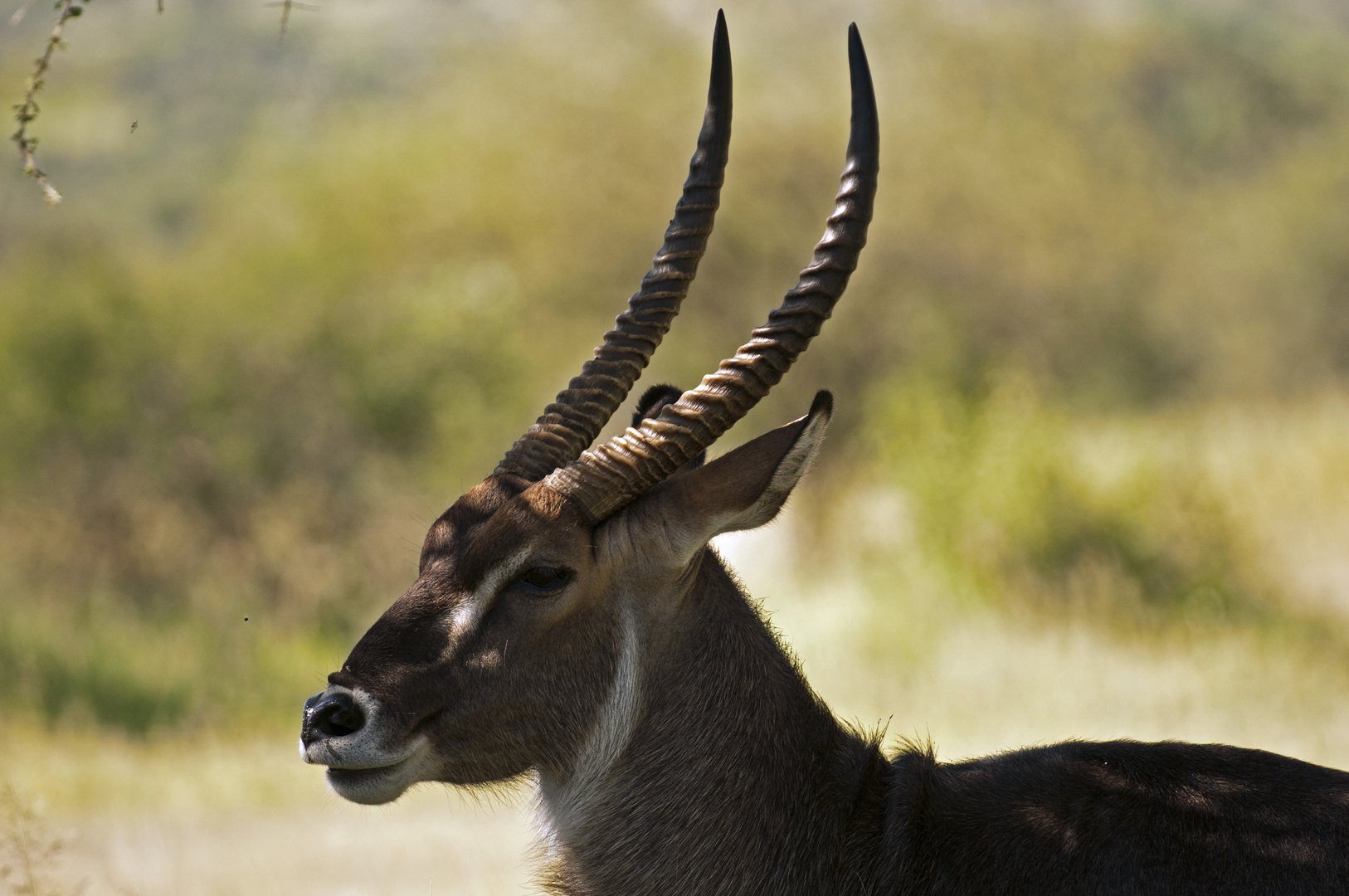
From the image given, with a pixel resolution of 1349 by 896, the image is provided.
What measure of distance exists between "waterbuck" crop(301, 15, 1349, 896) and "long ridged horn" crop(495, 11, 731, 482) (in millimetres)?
16

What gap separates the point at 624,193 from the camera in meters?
36.6

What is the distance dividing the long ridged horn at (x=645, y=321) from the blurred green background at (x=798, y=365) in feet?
6.32

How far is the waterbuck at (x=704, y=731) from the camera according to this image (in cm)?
376

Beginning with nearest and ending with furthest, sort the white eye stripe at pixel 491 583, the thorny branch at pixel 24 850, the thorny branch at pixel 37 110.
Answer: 1. the white eye stripe at pixel 491 583
2. the thorny branch at pixel 37 110
3. the thorny branch at pixel 24 850

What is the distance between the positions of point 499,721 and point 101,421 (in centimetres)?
2008

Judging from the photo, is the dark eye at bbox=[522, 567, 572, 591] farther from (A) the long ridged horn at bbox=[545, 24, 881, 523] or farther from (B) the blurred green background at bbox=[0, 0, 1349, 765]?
(B) the blurred green background at bbox=[0, 0, 1349, 765]

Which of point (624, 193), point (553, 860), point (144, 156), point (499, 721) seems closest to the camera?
point (499, 721)

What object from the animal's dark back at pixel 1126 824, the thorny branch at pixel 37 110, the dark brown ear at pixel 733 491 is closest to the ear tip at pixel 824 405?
the dark brown ear at pixel 733 491

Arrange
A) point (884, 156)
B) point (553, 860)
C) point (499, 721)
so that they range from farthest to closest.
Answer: point (884, 156) < point (553, 860) < point (499, 721)

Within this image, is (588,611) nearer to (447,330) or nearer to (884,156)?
(447,330)

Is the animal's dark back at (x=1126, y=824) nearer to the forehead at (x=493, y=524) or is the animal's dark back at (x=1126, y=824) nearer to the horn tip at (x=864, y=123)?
the forehead at (x=493, y=524)

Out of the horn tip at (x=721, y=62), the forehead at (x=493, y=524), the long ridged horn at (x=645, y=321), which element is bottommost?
the forehead at (x=493, y=524)

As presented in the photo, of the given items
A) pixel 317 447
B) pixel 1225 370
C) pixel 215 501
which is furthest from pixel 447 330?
pixel 1225 370

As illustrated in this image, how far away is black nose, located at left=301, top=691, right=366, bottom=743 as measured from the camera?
12.1 feet
